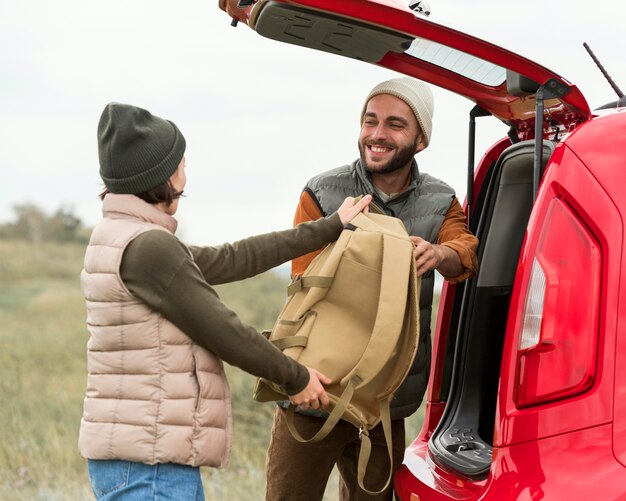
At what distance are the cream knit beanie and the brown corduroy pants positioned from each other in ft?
3.07

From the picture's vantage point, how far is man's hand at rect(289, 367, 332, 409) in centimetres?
278

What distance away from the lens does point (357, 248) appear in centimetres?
289

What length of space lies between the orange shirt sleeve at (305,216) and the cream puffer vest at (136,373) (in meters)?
0.75

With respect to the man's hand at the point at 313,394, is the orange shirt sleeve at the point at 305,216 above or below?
above

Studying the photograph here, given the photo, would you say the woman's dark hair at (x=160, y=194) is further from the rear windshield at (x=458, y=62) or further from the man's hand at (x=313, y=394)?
the rear windshield at (x=458, y=62)

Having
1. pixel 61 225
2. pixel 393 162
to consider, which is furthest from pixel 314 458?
pixel 61 225

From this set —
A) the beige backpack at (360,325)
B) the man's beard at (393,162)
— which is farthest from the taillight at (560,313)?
the man's beard at (393,162)

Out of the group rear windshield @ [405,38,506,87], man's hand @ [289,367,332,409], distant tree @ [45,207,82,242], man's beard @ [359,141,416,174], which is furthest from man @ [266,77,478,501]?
distant tree @ [45,207,82,242]

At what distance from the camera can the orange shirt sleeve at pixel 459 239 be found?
319 centimetres

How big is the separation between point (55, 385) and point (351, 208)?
6444 mm

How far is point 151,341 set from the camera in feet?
8.59

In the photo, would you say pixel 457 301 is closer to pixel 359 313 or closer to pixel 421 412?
pixel 359 313

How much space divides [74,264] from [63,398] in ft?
24.4

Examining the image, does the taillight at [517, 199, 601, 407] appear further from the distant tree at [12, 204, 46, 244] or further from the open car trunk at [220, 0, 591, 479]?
the distant tree at [12, 204, 46, 244]
